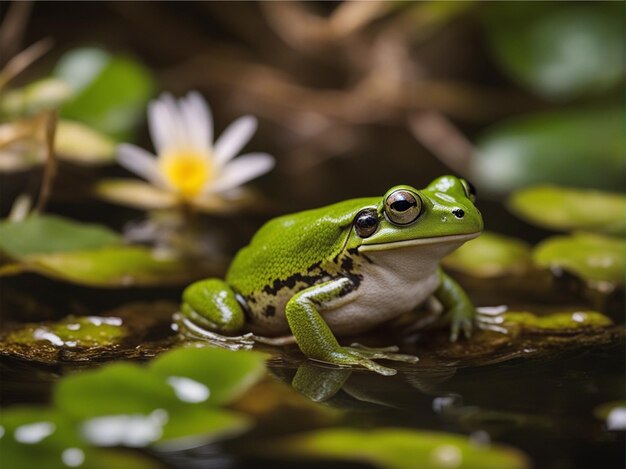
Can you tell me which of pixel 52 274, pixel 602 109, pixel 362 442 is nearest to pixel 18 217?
pixel 52 274

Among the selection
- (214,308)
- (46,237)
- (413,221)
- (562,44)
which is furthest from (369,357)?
(562,44)

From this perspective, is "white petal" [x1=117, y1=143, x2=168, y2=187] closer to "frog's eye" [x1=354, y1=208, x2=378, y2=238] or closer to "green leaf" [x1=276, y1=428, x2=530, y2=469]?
"frog's eye" [x1=354, y1=208, x2=378, y2=238]

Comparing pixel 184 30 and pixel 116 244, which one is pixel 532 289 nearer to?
pixel 116 244

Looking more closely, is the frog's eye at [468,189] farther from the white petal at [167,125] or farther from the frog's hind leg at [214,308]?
the white petal at [167,125]

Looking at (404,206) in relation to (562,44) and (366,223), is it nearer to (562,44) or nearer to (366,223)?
(366,223)

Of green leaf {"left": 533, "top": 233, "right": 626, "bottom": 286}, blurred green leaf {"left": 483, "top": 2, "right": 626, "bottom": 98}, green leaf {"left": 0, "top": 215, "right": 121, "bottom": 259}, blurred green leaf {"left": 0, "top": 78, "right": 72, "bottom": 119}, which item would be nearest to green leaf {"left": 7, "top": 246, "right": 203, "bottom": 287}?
green leaf {"left": 0, "top": 215, "right": 121, "bottom": 259}

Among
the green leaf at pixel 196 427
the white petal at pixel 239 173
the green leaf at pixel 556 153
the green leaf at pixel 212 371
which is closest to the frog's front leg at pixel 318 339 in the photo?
the green leaf at pixel 212 371
